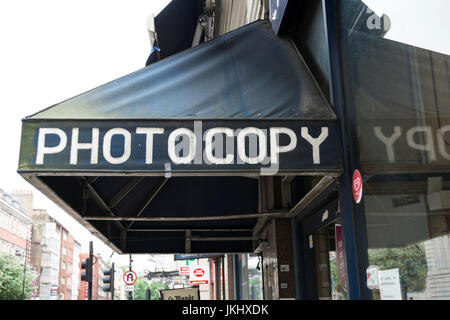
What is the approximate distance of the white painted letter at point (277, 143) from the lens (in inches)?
152

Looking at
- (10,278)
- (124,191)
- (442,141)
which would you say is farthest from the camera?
(10,278)

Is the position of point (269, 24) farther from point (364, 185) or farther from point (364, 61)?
point (364, 185)

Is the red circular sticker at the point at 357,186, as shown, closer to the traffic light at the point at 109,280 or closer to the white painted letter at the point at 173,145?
the white painted letter at the point at 173,145

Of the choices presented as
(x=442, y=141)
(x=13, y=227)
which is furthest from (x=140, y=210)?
(x=13, y=227)

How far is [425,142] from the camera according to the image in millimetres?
3105

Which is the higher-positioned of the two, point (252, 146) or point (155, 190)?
point (155, 190)

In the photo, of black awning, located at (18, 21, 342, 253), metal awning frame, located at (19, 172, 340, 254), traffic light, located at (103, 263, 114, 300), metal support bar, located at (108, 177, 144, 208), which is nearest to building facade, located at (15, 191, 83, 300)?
traffic light, located at (103, 263, 114, 300)

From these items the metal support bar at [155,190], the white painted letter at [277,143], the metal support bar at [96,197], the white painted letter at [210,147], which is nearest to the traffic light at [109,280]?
the metal support bar at [155,190]

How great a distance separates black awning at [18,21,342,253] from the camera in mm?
3832

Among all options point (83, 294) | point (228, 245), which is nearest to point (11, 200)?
point (83, 294)

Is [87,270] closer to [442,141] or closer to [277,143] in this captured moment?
[277,143]

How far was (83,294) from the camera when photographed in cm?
12544

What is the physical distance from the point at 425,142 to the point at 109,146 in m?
2.25

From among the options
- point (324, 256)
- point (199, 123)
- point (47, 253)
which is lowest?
point (324, 256)
